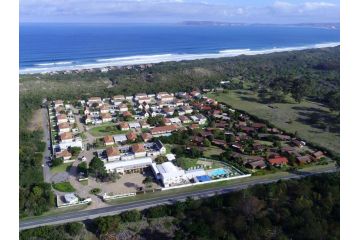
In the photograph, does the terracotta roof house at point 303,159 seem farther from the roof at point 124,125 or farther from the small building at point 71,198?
the roof at point 124,125

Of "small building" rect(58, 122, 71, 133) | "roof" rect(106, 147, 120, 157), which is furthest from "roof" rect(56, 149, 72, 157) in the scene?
"small building" rect(58, 122, 71, 133)

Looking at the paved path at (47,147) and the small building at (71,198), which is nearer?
the small building at (71,198)

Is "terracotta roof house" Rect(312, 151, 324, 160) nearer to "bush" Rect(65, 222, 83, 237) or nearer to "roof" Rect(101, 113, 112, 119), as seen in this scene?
"bush" Rect(65, 222, 83, 237)

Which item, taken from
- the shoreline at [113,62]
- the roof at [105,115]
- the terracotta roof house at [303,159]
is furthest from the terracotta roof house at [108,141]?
the shoreline at [113,62]

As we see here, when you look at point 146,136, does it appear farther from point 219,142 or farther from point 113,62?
point 113,62

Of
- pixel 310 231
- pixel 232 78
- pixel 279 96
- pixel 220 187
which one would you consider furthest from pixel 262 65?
pixel 310 231

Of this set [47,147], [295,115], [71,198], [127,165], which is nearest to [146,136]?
[127,165]
